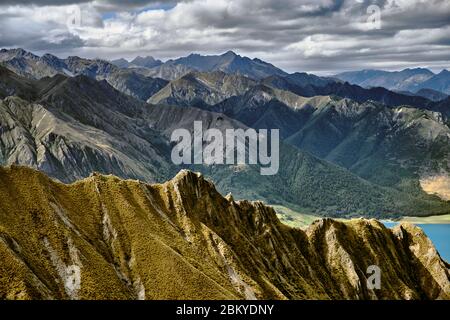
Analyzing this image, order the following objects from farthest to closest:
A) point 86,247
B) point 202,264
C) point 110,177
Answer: point 110,177 < point 202,264 < point 86,247

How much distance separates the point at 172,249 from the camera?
152 meters

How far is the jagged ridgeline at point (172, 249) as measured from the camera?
13438 centimetres

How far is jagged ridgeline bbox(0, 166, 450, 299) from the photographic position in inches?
5290

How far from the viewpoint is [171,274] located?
5669 inches
